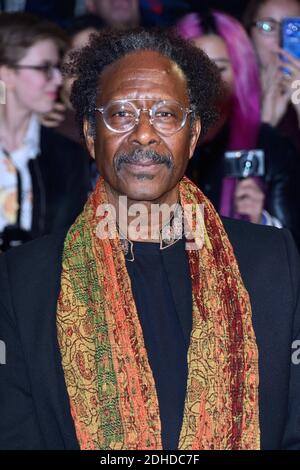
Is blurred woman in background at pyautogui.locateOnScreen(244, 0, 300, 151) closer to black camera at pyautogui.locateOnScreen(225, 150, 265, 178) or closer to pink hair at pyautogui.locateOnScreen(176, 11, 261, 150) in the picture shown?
pink hair at pyautogui.locateOnScreen(176, 11, 261, 150)

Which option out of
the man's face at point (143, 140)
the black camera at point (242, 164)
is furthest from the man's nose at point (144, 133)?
the black camera at point (242, 164)

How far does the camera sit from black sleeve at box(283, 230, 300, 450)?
2453mm

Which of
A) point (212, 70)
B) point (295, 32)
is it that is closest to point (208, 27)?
point (295, 32)

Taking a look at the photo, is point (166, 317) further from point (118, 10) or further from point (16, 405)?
point (118, 10)

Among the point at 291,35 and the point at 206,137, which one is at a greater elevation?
the point at 291,35

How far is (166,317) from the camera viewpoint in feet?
8.27

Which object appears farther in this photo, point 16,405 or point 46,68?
point 46,68

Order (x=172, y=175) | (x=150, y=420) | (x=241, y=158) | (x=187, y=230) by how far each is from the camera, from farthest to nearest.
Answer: (x=241, y=158), (x=187, y=230), (x=172, y=175), (x=150, y=420)

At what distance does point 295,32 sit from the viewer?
4.54 m

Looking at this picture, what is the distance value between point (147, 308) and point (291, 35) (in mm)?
2387

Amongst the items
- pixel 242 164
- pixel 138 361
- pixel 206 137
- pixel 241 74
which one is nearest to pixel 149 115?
pixel 138 361

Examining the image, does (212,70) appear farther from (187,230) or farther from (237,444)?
(237,444)

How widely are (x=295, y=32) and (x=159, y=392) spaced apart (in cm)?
258

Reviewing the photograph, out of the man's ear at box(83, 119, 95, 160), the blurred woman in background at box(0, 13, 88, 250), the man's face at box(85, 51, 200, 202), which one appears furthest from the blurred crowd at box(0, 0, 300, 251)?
the man's face at box(85, 51, 200, 202)
